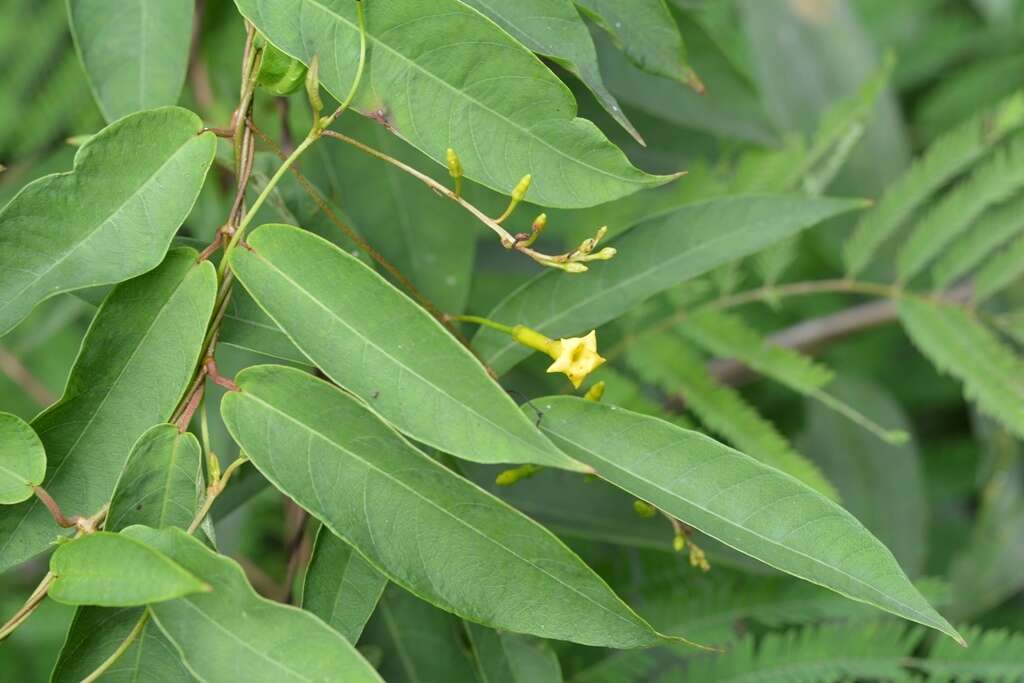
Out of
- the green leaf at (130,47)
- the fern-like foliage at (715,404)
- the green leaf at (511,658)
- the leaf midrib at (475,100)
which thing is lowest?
the green leaf at (511,658)

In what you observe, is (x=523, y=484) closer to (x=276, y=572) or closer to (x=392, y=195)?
(x=392, y=195)

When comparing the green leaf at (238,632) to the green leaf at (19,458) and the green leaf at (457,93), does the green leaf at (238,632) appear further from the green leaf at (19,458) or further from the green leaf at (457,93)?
the green leaf at (457,93)

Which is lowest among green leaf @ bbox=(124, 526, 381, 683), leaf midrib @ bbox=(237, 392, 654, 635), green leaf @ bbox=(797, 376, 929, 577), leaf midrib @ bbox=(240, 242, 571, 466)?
green leaf @ bbox=(797, 376, 929, 577)

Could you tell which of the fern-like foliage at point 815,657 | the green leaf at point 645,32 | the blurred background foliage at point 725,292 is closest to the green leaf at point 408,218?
the blurred background foliage at point 725,292

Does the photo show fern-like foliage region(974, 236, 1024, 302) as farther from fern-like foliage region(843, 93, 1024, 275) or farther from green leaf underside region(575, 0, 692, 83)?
green leaf underside region(575, 0, 692, 83)

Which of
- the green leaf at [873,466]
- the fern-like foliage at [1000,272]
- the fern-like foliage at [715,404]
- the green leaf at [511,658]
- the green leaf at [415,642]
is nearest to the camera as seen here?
the green leaf at [511,658]

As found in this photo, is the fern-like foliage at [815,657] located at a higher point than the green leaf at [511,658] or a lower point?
lower

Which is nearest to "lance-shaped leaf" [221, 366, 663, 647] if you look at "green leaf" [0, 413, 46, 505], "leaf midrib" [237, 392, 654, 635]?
"leaf midrib" [237, 392, 654, 635]
